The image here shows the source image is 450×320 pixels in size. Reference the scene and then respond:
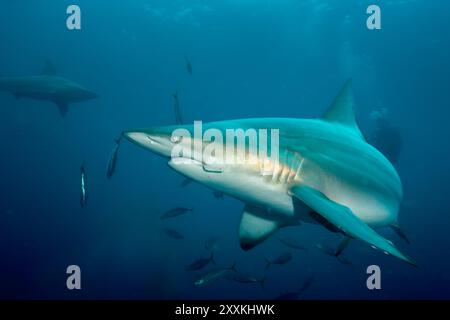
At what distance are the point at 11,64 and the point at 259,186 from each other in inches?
2253

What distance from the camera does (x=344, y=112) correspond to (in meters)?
5.05

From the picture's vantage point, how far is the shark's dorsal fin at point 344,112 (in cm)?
500

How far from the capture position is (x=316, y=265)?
23.2 m

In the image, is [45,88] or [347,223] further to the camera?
[45,88]

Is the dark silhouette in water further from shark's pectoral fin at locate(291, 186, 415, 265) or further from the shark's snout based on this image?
the shark's snout

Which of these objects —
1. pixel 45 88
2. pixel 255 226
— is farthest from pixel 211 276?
pixel 45 88

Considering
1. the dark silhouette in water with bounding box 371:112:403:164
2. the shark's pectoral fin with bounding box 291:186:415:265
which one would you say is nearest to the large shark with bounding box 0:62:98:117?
the shark's pectoral fin with bounding box 291:186:415:265

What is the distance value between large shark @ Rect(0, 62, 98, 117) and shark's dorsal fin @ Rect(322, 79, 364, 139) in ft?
40.5

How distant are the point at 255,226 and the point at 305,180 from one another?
1.03m

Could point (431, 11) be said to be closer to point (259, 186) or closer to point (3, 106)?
point (259, 186)

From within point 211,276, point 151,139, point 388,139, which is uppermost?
point 388,139

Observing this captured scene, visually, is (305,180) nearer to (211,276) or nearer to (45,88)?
(211,276)

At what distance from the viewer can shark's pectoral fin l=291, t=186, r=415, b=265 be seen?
2.17 metres
